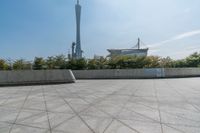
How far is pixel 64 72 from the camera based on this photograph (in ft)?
68.2

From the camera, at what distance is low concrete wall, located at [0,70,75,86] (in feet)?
61.4

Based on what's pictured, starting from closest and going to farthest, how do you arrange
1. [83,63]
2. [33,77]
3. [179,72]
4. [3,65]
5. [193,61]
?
[33,77] → [179,72] → [3,65] → [83,63] → [193,61]

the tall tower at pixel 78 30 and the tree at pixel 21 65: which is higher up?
the tall tower at pixel 78 30

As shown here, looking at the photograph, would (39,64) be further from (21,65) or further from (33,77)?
(33,77)

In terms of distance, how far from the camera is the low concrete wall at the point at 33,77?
1870cm

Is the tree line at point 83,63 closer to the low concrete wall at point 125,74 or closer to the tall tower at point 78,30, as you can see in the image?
the low concrete wall at point 125,74

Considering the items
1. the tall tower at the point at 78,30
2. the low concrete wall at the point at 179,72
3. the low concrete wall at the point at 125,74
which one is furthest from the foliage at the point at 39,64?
the tall tower at the point at 78,30

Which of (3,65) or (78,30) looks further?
(78,30)

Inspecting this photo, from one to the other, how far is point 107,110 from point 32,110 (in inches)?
108

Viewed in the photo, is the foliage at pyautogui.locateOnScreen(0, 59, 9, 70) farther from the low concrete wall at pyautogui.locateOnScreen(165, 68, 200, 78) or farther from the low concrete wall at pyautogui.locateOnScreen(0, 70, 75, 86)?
the low concrete wall at pyautogui.locateOnScreen(165, 68, 200, 78)

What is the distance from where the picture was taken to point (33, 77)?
1962 centimetres

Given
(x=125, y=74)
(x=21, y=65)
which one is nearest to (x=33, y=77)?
(x=125, y=74)

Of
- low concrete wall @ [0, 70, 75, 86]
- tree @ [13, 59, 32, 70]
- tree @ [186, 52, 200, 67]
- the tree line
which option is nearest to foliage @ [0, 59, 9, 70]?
the tree line

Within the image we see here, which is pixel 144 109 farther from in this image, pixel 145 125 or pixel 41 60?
pixel 41 60
